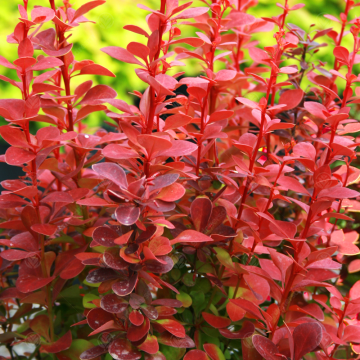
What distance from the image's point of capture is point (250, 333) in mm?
534

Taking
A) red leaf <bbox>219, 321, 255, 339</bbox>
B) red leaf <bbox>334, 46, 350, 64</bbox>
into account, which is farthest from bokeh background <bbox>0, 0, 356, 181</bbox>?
red leaf <bbox>219, 321, 255, 339</bbox>

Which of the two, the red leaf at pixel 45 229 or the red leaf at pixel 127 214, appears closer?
the red leaf at pixel 127 214

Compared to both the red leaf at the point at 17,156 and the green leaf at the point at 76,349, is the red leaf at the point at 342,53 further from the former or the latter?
the green leaf at the point at 76,349

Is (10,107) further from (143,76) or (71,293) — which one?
(71,293)

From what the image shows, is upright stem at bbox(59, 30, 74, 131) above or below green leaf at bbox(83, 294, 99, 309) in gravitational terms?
above

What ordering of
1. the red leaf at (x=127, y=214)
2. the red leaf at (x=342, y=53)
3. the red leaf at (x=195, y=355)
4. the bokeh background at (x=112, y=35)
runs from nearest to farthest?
the red leaf at (x=127, y=214)
the red leaf at (x=195, y=355)
the red leaf at (x=342, y=53)
the bokeh background at (x=112, y=35)

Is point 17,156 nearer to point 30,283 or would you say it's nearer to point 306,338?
point 30,283

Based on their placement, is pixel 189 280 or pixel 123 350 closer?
pixel 123 350

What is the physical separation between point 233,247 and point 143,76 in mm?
299

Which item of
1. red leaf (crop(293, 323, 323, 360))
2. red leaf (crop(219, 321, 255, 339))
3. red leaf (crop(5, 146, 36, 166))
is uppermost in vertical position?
red leaf (crop(5, 146, 36, 166))

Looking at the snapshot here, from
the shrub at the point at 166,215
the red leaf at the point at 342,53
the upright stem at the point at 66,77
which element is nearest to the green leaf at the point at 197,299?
the shrub at the point at 166,215

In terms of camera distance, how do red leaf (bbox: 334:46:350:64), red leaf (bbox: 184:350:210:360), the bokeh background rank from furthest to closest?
the bokeh background < red leaf (bbox: 334:46:350:64) < red leaf (bbox: 184:350:210:360)

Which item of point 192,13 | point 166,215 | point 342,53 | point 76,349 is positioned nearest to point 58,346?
point 76,349

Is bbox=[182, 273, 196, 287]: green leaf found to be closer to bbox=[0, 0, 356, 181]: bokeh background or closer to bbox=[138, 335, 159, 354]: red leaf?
bbox=[138, 335, 159, 354]: red leaf
